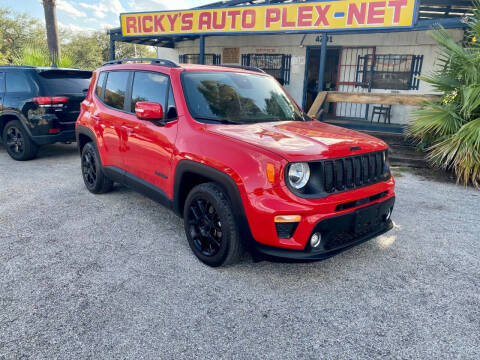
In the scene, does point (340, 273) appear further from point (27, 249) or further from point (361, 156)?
point (27, 249)

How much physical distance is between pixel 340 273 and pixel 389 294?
44 cm

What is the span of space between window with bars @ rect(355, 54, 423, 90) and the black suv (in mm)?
9218

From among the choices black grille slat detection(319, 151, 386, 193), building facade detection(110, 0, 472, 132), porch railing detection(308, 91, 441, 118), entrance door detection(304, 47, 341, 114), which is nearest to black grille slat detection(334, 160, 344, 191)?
black grille slat detection(319, 151, 386, 193)

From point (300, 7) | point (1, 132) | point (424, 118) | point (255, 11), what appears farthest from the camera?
point (255, 11)

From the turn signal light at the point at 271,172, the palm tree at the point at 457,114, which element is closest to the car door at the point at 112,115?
the turn signal light at the point at 271,172

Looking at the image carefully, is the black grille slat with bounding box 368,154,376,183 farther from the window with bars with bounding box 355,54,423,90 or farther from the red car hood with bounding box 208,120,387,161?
the window with bars with bounding box 355,54,423,90

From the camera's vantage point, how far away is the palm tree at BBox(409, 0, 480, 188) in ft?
19.6

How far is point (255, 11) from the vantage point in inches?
396

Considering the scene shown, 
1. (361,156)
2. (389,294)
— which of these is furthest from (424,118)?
(389,294)

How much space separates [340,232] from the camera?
2816 millimetres

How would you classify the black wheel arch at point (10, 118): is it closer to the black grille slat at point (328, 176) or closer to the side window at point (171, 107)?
the side window at point (171, 107)

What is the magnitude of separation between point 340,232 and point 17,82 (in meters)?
7.04

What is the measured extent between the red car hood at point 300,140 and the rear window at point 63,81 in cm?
505

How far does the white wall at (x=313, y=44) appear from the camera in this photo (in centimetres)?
1111
